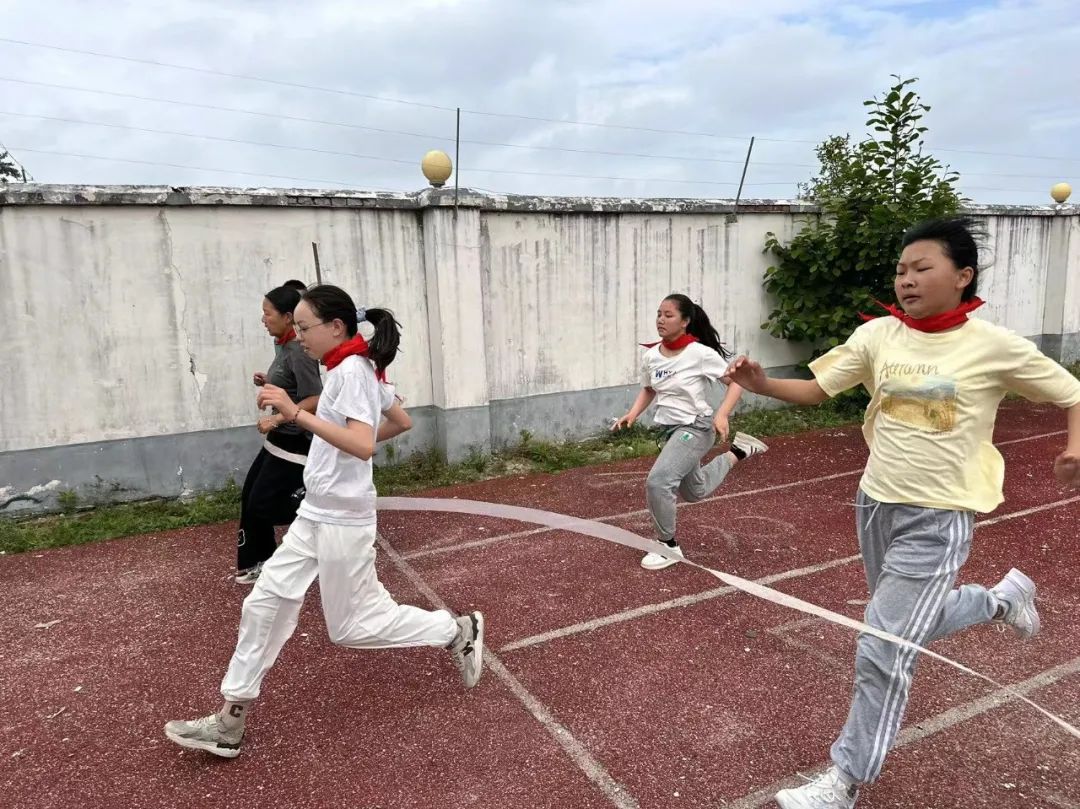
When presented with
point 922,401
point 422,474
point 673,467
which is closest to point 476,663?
point 673,467

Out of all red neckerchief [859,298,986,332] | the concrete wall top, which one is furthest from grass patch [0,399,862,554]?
red neckerchief [859,298,986,332]

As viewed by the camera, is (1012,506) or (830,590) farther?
(1012,506)

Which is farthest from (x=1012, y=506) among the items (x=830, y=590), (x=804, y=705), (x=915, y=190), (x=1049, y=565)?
(x=915, y=190)

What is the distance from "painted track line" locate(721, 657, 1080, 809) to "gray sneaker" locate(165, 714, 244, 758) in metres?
1.83

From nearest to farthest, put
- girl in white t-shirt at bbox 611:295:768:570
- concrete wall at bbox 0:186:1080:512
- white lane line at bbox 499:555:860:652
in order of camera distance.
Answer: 1. white lane line at bbox 499:555:860:652
2. girl in white t-shirt at bbox 611:295:768:570
3. concrete wall at bbox 0:186:1080:512

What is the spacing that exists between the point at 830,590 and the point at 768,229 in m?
6.25

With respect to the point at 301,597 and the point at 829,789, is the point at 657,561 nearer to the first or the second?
the point at 829,789

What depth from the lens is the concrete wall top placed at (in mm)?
5836

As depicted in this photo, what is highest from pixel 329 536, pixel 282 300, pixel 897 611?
pixel 282 300

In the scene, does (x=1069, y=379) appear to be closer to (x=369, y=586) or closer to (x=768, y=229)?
(x=369, y=586)

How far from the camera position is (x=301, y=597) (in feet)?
9.46

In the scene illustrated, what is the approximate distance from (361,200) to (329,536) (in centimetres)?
483

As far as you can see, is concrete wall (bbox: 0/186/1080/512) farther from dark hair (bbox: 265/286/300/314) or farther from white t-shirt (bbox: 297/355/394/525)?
white t-shirt (bbox: 297/355/394/525)

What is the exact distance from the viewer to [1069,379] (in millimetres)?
2465
